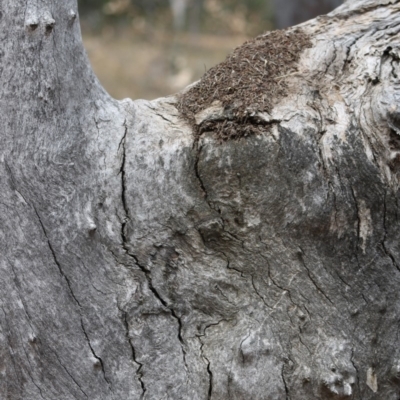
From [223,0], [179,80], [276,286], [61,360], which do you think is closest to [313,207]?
[276,286]

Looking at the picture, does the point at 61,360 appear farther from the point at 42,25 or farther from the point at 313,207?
the point at 42,25

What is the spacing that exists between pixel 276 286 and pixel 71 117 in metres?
1.01

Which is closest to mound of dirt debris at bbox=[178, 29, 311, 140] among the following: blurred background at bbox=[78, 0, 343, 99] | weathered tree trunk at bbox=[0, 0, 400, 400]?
weathered tree trunk at bbox=[0, 0, 400, 400]

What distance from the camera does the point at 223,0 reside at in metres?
14.0

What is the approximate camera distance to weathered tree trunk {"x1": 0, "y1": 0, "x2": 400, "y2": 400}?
204 centimetres

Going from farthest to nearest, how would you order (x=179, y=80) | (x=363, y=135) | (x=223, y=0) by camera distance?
(x=223, y=0) → (x=179, y=80) → (x=363, y=135)

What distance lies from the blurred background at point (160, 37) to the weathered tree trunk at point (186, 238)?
568 centimetres

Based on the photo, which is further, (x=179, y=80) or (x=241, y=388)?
(x=179, y=80)

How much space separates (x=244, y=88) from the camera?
216cm

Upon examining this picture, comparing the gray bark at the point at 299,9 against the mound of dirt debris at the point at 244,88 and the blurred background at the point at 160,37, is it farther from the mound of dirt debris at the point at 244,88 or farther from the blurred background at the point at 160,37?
the mound of dirt debris at the point at 244,88

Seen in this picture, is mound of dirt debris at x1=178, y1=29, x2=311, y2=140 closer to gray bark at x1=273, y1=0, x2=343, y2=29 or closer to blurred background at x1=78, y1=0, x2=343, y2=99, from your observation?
gray bark at x1=273, y1=0, x2=343, y2=29

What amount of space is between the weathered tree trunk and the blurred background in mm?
5680

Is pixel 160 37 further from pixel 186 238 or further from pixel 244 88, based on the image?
pixel 186 238

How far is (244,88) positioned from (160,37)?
10382mm
